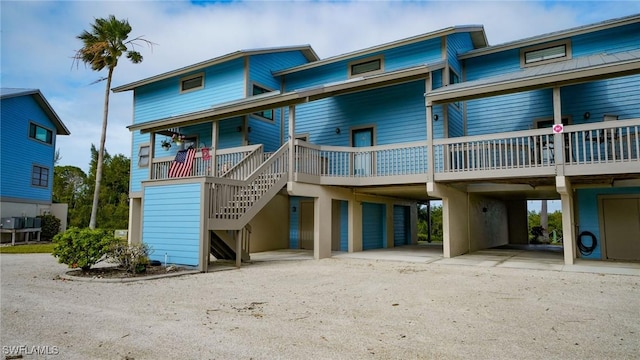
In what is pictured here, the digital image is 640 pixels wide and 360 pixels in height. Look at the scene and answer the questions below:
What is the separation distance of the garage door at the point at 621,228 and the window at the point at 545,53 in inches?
188

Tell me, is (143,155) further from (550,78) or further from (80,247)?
(550,78)

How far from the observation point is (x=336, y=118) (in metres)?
15.2

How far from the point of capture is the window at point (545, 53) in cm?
1273

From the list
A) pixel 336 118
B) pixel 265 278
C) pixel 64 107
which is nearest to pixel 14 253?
pixel 265 278

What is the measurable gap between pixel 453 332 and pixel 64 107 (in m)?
32.4

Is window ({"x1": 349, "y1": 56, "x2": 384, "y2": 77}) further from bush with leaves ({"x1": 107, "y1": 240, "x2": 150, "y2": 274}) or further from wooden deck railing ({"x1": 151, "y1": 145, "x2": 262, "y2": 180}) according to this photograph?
bush with leaves ({"x1": 107, "y1": 240, "x2": 150, "y2": 274})

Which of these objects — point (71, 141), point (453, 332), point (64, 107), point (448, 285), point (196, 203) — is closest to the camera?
point (453, 332)

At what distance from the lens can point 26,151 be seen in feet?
76.1

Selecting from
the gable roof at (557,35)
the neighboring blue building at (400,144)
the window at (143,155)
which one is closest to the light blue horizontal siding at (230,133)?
the neighboring blue building at (400,144)

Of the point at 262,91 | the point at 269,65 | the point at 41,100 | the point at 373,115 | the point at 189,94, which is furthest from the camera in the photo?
the point at 41,100

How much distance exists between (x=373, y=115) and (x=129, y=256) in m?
9.30

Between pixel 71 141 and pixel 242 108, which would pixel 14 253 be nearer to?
pixel 242 108

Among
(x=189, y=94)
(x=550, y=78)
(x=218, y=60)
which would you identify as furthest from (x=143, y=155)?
(x=550, y=78)

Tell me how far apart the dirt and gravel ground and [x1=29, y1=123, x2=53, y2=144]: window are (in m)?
19.4
